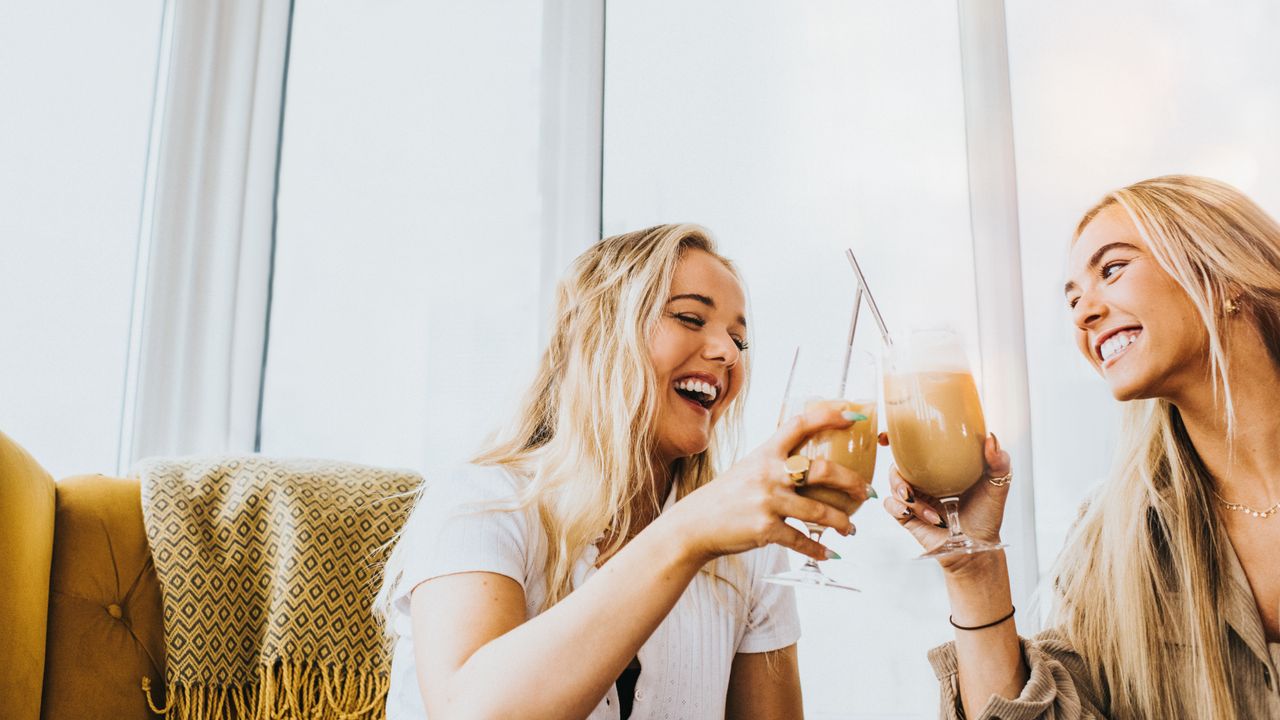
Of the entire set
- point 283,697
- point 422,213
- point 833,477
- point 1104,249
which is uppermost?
point 422,213

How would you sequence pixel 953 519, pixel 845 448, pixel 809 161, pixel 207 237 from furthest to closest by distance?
pixel 809 161 < pixel 207 237 < pixel 953 519 < pixel 845 448

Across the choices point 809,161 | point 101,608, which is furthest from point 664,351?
point 809,161

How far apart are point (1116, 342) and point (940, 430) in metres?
0.48

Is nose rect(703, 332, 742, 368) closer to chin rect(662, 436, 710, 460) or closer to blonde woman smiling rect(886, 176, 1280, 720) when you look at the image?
chin rect(662, 436, 710, 460)

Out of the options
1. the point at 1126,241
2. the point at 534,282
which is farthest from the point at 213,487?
the point at 1126,241

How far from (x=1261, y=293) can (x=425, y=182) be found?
7.02ft

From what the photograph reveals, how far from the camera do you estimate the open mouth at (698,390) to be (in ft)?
5.11

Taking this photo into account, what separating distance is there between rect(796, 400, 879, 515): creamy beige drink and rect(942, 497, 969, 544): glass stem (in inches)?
4.9

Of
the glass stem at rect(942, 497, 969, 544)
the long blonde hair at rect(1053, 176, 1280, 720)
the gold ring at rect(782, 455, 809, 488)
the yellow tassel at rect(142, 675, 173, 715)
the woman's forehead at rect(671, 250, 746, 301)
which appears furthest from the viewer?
the yellow tassel at rect(142, 675, 173, 715)

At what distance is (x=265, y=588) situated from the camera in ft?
6.01

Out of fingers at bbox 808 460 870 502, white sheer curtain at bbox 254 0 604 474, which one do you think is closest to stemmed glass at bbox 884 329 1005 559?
fingers at bbox 808 460 870 502

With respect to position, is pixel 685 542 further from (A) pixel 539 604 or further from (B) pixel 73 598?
(B) pixel 73 598

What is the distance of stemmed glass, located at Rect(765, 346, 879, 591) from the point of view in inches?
39.2

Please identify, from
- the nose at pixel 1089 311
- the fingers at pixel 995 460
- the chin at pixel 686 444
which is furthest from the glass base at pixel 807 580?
the nose at pixel 1089 311
